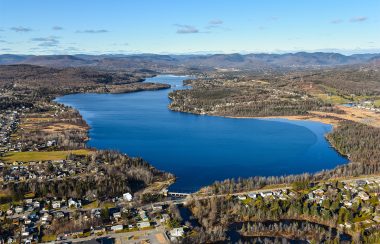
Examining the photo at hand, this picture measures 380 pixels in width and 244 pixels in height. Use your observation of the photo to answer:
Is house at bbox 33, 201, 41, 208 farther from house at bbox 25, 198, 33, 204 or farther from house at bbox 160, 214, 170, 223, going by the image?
house at bbox 160, 214, 170, 223

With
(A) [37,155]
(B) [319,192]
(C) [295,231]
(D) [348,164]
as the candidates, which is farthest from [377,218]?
(A) [37,155]

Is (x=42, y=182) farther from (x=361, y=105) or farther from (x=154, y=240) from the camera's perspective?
(x=361, y=105)

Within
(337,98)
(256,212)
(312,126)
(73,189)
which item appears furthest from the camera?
(337,98)

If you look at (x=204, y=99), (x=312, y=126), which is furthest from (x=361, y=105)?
(x=204, y=99)

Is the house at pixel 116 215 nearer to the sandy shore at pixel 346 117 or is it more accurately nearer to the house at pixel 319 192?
the house at pixel 319 192

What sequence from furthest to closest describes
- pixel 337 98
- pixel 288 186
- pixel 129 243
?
pixel 337 98
pixel 288 186
pixel 129 243

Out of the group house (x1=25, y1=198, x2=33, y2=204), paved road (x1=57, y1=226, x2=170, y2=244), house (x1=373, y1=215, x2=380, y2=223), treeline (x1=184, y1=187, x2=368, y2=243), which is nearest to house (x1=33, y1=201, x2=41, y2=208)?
house (x1=25, y1=198, x2=33, y2=204)
